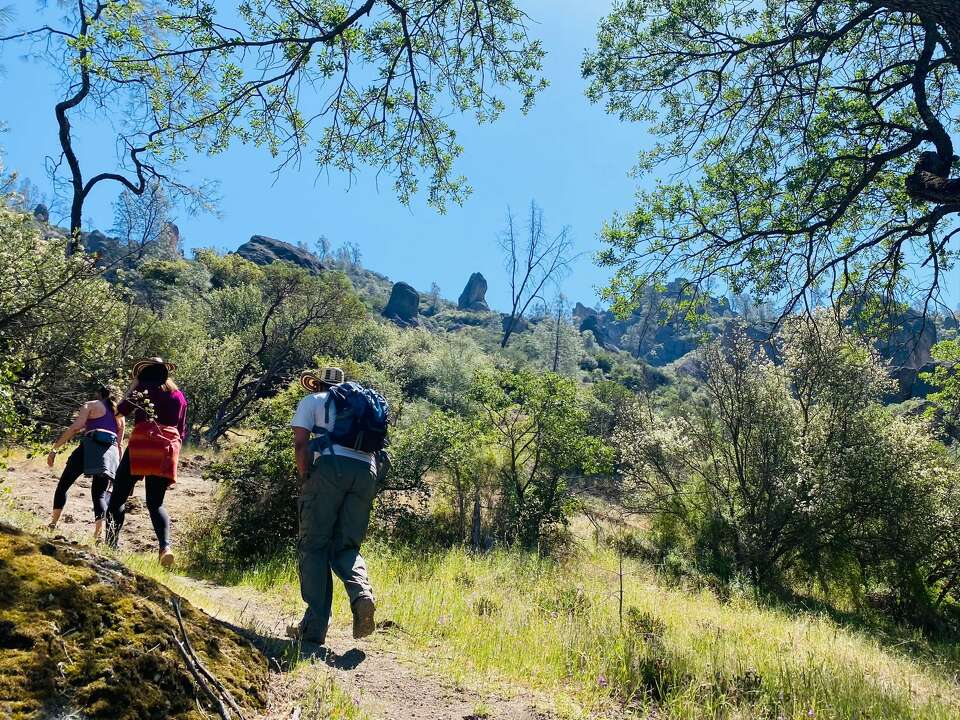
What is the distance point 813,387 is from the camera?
12.6 m

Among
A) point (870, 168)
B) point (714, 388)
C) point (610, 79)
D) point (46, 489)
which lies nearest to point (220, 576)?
point (46, 489)

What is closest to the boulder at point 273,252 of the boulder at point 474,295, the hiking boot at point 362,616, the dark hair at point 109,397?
the boulder at point 474,295

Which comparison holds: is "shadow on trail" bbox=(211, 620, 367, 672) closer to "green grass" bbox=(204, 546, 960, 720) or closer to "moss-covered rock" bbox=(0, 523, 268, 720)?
"moss-covered rock" bbox=(0, 523, 268, 720)

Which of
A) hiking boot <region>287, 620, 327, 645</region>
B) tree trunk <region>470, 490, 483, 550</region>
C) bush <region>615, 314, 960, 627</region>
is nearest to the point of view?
hiking boot <region>287, 620, 327, 645</region>

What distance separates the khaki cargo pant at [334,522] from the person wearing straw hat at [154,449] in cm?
182

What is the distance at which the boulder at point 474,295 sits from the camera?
109 m

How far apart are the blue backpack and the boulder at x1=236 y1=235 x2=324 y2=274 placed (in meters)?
74.1

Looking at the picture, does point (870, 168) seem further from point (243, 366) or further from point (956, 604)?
point (243, 366)

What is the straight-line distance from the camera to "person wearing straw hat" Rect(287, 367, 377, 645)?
3539mm

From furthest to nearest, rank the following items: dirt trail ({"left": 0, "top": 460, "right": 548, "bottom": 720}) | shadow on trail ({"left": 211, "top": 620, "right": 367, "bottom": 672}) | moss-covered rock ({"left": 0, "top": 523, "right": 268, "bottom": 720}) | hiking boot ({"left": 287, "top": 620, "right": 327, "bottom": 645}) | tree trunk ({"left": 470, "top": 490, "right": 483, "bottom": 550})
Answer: tree trunk ({"left": 470, "top": 490, "right": 483, "bottom": 550}), hiking boot ({"left": 287, "top": 620, "right": 327, "bottom": 645}), shadow on trail ({"left": 211, "top": 620, "right": 367, "bottom": 672}), dirt trail ({"left": 0, "top": 460, "right": 548, "bottom": 720}), moss-covered rock ({"left": 0, "top": 523, "right": 268, "bottom": 720})

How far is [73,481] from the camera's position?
5.27 metres

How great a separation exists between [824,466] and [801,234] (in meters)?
7.95

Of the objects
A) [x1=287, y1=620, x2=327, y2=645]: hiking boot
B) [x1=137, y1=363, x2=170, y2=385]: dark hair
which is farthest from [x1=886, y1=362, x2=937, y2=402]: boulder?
[x1=137, y1=363, x2=170, y2=385]: dark hair


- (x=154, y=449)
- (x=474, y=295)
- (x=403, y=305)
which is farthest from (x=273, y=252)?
(x=154, y=449)
